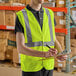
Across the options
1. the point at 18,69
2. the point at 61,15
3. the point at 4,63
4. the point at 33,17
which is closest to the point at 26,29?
the point at 33,17

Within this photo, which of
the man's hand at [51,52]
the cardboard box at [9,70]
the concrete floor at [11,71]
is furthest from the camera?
the cardboard box at [9,70]

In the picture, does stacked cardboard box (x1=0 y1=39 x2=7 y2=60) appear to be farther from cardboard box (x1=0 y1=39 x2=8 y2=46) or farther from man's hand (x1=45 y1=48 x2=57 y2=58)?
A: man's hand (x1=45 y1=48 x2=57 y2=58)

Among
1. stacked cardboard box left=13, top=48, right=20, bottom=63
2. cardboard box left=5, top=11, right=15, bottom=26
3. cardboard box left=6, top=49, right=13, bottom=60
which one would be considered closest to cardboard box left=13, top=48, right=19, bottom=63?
stacked cardboard box left=13, top=48, right=20, bottom=63

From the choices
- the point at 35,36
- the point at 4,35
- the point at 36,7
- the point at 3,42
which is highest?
the point at 36,7

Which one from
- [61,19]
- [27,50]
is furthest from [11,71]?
[27,50]

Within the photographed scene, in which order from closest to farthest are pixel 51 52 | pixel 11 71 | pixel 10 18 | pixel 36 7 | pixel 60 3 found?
pixel 51 52 < pixel 36 7 < pixel 60 3 < pixel 11 71 < pixel 10 18

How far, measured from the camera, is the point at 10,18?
15.0 feet

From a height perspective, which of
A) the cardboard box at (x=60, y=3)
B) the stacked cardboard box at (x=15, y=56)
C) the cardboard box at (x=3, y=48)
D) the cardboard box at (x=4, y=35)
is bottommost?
the stacked cardboard box at (x=15, y=56)

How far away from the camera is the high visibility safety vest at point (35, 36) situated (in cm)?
191

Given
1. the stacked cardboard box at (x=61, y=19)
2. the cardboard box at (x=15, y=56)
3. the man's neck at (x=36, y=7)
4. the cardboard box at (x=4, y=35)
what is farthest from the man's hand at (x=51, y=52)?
the cardboard box at (x=4, y=35)

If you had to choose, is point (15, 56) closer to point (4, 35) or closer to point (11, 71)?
point (11, 71)

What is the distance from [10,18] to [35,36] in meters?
2.77

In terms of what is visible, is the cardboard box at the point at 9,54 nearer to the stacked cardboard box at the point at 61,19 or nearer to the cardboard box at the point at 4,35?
the cardboard box at the point at 4,35

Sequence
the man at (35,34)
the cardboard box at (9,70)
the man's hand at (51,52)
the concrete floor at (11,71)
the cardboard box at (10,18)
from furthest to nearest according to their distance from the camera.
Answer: the cardboard box at (10,18)
the cardboard box at (9,70)
the concrete floor at (11,71)
the man at (35,34)
the man's hand at (51,52)
